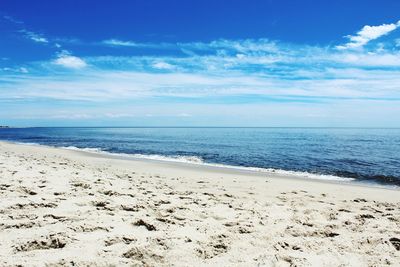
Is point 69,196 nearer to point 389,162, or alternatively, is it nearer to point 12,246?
point 12,246

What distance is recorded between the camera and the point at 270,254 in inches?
196

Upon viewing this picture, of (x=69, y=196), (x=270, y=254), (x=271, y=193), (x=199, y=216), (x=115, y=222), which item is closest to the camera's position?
(x=270, y=254)

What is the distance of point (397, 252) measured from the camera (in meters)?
5.27

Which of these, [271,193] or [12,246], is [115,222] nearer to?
[12,246]

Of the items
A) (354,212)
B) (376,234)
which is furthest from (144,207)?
(354,212)

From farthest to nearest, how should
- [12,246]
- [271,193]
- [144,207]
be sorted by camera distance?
[271,193] < [144,207] < [12,246]

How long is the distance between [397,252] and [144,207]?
497 centimetres

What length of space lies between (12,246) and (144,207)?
3.02 m

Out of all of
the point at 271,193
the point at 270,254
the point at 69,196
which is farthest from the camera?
the point at 271,193

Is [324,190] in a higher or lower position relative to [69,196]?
lower

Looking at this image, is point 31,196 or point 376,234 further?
point 31,196

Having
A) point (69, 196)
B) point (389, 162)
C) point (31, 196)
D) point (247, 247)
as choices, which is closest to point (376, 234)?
point (247, 247)

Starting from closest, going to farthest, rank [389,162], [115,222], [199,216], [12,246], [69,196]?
[12,246] → [115,222] → [199,216] → [69,196] → [389,162]

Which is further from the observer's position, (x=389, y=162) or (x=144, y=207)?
(x=389, y=162)
